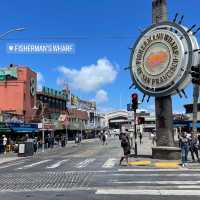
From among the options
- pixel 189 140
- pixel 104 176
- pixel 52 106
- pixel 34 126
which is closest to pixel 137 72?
pixel 189 140

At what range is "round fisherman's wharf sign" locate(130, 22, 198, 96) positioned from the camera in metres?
26.8

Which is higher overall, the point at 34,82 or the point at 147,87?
the point at 34,82

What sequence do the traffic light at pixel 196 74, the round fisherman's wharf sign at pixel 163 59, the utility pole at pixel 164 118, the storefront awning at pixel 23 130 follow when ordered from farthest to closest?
1. the storefront awning at pixel 23 130
2. the utility pole at pixel 164 118
3. the round fisherman's wharf sign at pixel 163 59
4. the traffic light at pixel 196 74

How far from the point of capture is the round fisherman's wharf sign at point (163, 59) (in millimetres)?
26828

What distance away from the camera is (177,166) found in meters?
23.2

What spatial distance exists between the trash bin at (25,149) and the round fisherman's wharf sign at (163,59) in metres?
12.8

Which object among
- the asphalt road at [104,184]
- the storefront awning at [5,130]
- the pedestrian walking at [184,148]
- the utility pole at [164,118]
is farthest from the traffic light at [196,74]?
the storefront awning at [5,130]

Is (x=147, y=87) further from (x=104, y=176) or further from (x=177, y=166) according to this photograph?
(x=104, y=176)

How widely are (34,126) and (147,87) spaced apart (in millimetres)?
35049

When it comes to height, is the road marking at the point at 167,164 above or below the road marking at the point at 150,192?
above

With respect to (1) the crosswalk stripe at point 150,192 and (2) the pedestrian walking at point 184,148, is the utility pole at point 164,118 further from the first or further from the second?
(1) the crosswalk stripe at point 150,192

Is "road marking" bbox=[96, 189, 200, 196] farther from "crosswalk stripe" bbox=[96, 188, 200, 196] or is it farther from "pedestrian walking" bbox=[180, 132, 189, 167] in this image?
"pedestrian walking" bbox=[180, 132, 189, 167]

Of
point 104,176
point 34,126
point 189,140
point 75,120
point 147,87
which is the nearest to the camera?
point 104,176

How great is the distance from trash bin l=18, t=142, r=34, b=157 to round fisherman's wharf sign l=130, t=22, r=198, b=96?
12795mm
